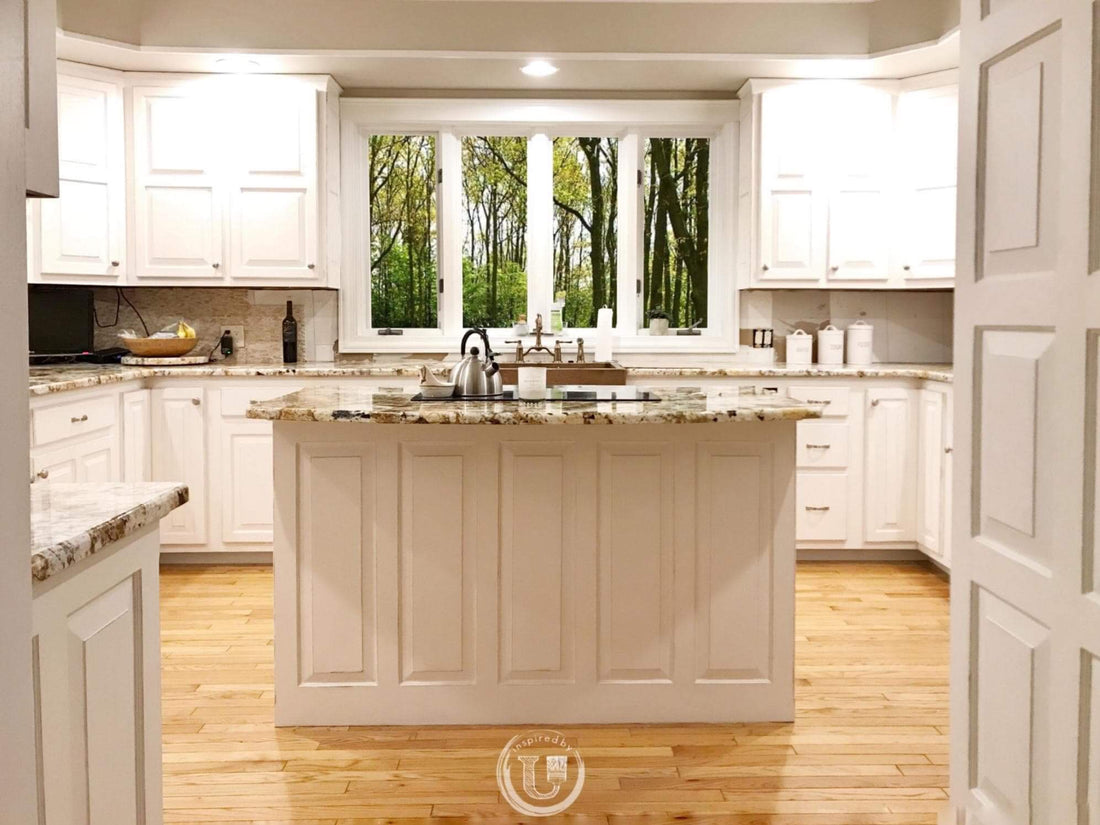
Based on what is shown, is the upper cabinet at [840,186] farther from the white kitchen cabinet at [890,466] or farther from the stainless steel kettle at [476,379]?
the stainless steel kettle at [476,379]

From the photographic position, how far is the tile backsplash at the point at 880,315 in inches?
202

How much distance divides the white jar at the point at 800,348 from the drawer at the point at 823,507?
0.68 m

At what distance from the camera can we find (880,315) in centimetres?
514

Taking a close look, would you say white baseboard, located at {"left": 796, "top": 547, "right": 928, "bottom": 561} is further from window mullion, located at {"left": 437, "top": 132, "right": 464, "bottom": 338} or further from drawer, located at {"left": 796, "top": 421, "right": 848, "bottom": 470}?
window mullion, located at {"left": 437, "top": 132, "right": 464, "bottom": 338}

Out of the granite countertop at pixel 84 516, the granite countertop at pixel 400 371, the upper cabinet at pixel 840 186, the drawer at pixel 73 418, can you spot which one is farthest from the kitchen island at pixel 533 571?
the upper cabinet at pixel 840 186

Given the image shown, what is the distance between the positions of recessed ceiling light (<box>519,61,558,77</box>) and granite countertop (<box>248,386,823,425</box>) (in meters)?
2.35

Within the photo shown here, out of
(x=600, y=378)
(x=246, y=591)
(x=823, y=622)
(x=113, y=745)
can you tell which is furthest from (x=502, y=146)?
(x=113, y=745)

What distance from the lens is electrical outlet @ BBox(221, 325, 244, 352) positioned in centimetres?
510

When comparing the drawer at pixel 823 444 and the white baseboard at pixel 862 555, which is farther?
the white baseboard at pixel 862 555

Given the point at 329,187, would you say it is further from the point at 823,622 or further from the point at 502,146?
the point at 823,622

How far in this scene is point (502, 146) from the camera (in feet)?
17.1

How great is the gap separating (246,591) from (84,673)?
305 centimetres

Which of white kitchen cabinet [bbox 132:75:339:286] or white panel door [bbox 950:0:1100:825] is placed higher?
white kitchen cabinet [bbox 132:75:339:286]

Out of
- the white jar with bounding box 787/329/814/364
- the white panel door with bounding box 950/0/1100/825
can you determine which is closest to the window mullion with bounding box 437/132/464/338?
the white jar with bounding box 787/329/814/364
